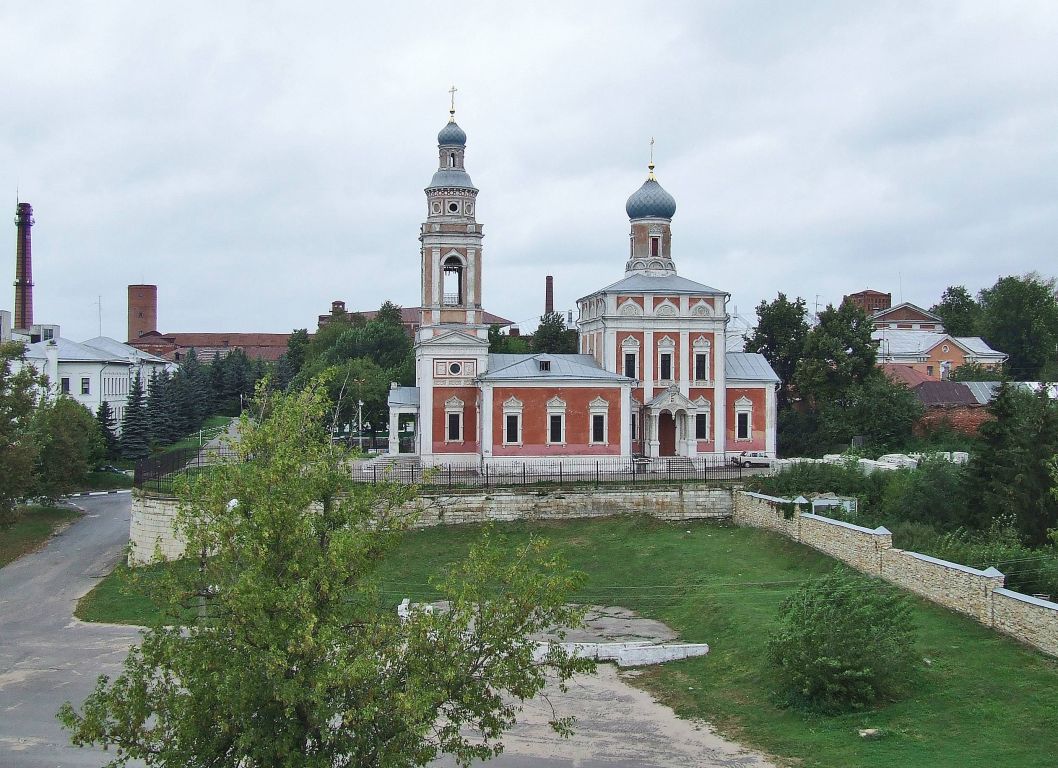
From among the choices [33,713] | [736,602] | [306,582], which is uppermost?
[306,582]

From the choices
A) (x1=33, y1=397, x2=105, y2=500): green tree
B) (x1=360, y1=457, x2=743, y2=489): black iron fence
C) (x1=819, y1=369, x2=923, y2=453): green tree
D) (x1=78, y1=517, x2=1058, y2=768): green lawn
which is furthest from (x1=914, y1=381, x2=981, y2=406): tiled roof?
(x1=33, y1=397, x2=105, y2=500): green tree

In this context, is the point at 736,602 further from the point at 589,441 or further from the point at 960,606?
the point at 589,441

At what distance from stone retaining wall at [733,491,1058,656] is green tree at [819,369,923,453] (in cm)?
1557

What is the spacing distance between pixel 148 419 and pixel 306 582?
143ft

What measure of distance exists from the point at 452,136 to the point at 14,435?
58.5 feet

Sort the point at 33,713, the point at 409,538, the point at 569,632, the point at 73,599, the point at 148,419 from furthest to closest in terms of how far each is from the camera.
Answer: the point at 148,419 → the point at 409,538 → the point at 73,599 → the point at 569,632 → the point at 33,713

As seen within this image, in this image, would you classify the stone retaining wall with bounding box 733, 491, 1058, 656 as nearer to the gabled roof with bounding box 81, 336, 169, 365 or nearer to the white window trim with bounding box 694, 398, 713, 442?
the white window trim with bounding box 694, 398, 713, 442

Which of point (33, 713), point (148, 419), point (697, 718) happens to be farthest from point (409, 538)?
point (148, 419)

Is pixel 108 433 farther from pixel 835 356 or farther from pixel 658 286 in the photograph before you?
pixel 835 356

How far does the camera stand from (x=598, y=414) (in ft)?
121

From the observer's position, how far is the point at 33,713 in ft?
60.2

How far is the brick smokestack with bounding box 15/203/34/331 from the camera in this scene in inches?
2699

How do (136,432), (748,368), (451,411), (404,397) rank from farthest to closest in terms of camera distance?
(136,432), (404,397), (748,368), (451,411)

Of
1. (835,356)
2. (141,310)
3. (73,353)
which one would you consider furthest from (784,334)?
(141,310)
